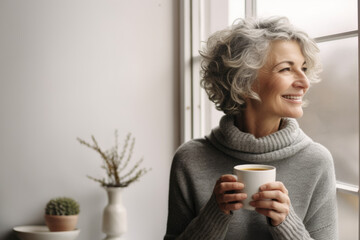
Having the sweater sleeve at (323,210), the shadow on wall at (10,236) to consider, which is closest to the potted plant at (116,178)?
the shadow on wall at (10,236)

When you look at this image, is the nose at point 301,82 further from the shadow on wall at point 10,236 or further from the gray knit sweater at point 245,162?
the shadow on wall at point 10,236

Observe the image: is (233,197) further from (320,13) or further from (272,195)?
(320,13)

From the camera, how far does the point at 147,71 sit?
269cm

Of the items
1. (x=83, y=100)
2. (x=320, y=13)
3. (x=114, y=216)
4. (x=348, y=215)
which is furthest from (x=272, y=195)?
(x=83, y=100)

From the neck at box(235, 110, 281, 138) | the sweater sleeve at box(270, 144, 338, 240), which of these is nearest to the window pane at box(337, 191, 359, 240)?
the sweater sleeve at box(270, 144, 338, 240)

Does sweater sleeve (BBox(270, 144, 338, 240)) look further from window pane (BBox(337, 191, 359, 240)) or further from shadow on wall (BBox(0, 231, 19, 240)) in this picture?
shadow on wall (BBox(0, 231, 19, 240))

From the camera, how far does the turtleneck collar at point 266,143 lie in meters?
1.33

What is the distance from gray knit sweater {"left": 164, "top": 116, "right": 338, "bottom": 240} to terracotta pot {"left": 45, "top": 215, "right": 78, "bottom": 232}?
43.3 inches

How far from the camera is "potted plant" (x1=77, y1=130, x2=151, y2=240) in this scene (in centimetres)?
243

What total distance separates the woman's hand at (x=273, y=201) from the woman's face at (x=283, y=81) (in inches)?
10.5

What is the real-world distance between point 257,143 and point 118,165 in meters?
1.35

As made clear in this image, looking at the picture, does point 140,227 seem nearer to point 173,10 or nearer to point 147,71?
point 147,71

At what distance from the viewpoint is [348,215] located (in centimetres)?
158

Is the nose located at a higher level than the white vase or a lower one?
higher
